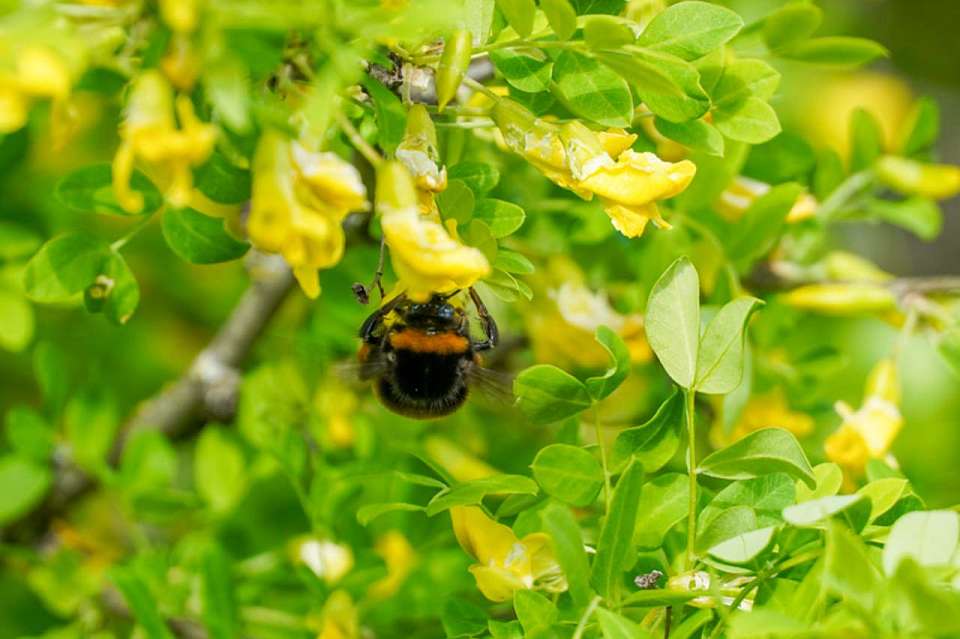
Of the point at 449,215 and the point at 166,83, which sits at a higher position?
the point at 166,83

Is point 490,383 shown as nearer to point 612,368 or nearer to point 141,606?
point 612,368

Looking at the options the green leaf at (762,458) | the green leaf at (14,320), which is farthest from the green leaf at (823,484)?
the green leaf at (14,320)

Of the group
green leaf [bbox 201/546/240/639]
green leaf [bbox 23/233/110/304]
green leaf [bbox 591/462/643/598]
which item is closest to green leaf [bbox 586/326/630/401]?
green leaf [bbox 591/462/643/598]

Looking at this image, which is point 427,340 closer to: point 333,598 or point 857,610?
point 333,598

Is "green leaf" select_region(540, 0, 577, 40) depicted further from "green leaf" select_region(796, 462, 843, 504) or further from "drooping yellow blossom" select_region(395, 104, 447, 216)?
"green leaf" select_region(796, 462, 843, 504)

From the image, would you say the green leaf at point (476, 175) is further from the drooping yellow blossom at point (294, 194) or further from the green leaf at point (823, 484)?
the green leaf at point (823, 484)

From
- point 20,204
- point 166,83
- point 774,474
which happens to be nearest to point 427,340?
point 774,474

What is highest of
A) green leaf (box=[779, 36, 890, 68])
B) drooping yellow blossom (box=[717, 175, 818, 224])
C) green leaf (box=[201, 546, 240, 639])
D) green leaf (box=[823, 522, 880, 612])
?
green leaf (box=[779, 36, 890, 68])
